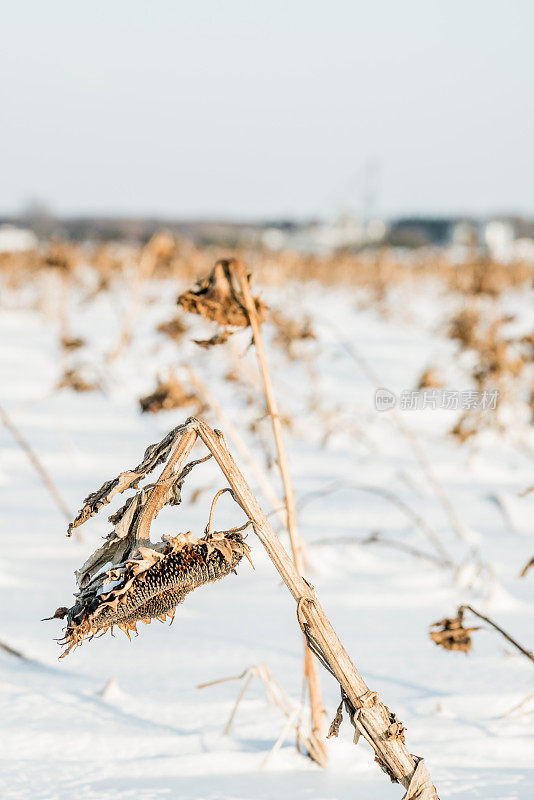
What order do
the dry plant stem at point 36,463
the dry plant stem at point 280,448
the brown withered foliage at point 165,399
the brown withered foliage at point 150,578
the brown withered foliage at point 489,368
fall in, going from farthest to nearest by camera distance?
the brown withered foliage at point 489,368 → the dry plant stem at point 36,463 → the brown withered foliage at point 165,399 → the dry plant stem at point 280,448 → the brown withered foliage at point 150,578

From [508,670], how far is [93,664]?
29.2 inches

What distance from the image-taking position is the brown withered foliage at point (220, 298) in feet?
3.28

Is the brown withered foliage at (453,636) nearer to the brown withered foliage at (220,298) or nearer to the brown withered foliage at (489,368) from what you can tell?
the brown withered foliage at (220,298)

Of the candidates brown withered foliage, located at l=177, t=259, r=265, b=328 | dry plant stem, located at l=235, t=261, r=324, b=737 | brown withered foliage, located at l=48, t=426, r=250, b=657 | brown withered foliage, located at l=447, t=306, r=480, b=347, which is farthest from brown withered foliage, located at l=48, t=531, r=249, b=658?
brown withered foliage, located at l=447, t=306, r=480, b=347

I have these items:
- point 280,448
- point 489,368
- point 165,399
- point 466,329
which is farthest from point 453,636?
point 466,329

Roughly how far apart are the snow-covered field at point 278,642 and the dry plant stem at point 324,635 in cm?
32

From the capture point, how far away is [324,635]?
2.25ft

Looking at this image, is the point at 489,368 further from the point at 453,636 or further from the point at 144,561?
the point at 144,561

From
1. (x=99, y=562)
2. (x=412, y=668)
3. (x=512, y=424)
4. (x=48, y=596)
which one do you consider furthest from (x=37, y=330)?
(x=99, y=562)

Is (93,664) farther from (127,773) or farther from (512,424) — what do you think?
(512,424)

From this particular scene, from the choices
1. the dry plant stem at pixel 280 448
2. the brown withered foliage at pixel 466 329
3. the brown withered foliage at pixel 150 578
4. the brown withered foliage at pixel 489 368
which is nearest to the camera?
the brown withered foliage at pixel 150 578

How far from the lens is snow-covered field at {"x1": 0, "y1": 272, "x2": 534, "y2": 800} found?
3.58 ft

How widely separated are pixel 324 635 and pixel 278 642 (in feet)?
3.01

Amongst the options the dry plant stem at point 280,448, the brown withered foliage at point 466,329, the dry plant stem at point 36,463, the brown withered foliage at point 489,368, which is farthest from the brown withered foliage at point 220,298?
the brown withered foliage at point 466,329
